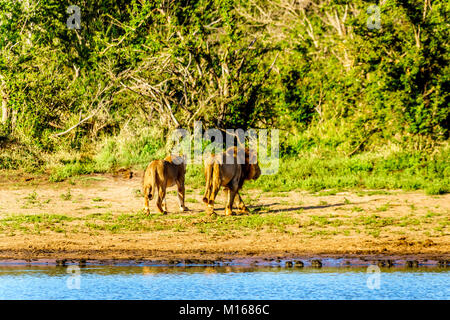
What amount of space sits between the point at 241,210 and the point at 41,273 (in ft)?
15.3

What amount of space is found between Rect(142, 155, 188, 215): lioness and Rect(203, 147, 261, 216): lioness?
761mm

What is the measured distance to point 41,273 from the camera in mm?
9039

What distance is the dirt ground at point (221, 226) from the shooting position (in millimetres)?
10305

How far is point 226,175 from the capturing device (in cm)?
1266

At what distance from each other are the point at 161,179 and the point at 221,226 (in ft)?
5.43

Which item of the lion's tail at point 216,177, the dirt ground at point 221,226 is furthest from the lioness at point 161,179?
the lion's tail at point 216,177

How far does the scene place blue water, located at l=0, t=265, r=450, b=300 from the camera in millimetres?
8391

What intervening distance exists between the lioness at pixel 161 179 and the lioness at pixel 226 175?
0.76m

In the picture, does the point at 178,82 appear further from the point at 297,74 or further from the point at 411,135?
the point at 411,135

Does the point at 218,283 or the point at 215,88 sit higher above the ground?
the point at 215,88

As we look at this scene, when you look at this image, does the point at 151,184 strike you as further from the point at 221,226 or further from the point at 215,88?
the point at 215,88

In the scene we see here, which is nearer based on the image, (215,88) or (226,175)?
(226,175)

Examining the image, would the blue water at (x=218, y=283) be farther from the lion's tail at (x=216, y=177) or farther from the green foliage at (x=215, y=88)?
the green foliage at (x=215, y=88)

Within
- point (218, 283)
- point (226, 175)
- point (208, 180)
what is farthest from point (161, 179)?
point (218, 283)
